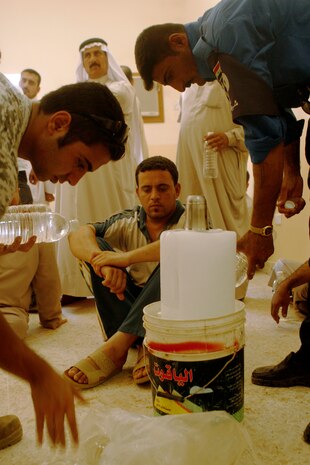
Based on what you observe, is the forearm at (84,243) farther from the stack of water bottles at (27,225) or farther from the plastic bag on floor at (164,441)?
the plastic bag on floor at (164,441)

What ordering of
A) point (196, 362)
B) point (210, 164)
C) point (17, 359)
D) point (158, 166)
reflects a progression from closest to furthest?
point (17, 359) < point (196, 362) < point (158, 166) < point (210, 164)

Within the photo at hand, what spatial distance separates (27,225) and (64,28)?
2812mm

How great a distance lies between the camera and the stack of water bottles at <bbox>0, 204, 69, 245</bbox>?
1.76m

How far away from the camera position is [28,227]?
71.3 inches

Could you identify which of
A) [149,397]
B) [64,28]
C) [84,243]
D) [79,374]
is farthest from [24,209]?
[64,28]

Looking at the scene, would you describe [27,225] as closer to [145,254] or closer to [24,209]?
[24,209]

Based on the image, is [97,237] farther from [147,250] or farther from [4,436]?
[4,436]

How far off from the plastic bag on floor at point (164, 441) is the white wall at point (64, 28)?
3.53 metres

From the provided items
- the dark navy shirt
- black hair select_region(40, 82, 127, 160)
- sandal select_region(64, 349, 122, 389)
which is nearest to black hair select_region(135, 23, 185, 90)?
the dark navy shirt

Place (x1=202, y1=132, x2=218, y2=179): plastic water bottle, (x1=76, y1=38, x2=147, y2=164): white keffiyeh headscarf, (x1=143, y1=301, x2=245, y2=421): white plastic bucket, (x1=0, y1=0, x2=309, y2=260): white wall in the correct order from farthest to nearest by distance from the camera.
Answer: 1. (x1=0, y1=0, x2=309, y2=260): white wall
2. (x1=76, y1=38, x2=147, y2=164): white keffiyeh headscarf
3. (x1=202, y1=132, x2=218, y2=179): plastic water bottle
4. (x1=143, y1=301, x2=245, y2=421): white plastic bucket

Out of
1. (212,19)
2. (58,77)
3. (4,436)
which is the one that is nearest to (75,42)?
(58,77)

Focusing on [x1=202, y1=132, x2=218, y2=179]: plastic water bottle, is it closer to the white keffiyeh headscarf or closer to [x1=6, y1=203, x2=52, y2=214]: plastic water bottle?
the white keffiyeh headscarf

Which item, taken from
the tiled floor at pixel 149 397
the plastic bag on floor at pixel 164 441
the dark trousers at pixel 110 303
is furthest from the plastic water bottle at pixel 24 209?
the plastic bag on floor at pixel 164 441

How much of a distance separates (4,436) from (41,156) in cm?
60
